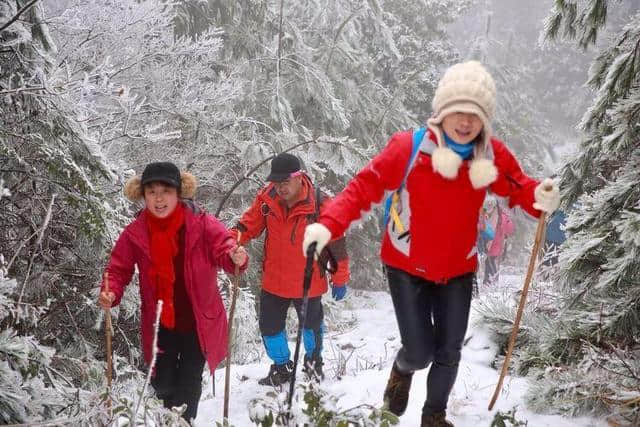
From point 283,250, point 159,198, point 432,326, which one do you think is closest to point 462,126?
point 432,326

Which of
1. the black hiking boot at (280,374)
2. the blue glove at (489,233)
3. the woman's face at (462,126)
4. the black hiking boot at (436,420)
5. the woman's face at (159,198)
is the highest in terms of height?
the blue glove at (489,233)

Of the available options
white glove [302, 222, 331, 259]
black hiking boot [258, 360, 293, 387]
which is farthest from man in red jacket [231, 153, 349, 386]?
white glove [302, 222, 331, 259]

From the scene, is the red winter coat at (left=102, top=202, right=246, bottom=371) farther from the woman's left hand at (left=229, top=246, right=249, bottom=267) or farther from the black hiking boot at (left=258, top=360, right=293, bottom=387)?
the black hiking boot at (left=258, top=360, right=293, bottom=387)

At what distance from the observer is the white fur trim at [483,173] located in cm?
257

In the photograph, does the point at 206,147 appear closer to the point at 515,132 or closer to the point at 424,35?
the point at 424,35

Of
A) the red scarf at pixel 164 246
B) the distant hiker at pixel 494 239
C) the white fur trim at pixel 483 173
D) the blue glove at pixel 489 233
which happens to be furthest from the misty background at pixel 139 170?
the distant hiker at pixel 494 239

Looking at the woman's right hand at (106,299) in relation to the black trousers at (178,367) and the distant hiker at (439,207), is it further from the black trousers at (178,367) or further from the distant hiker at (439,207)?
the distant hiker at (439,207)

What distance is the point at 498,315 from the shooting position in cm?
459

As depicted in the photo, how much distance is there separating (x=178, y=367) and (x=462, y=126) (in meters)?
2.44

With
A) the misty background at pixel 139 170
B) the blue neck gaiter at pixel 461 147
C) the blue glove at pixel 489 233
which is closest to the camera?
the blue neck gaiter at pixel 461 147

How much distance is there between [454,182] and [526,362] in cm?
189

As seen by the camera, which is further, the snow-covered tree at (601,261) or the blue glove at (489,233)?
the blue glove at (489,233)

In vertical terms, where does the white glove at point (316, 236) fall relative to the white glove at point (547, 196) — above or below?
Result: below

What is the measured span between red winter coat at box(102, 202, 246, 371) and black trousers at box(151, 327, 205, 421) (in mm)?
94
